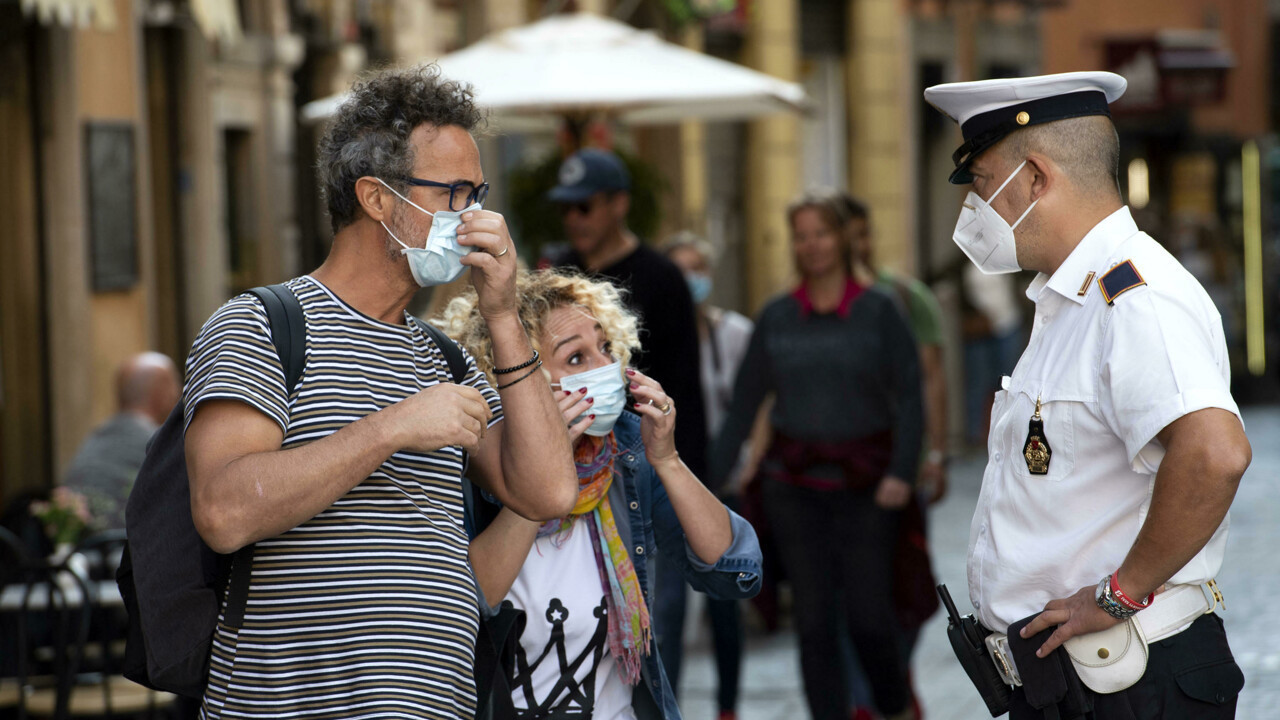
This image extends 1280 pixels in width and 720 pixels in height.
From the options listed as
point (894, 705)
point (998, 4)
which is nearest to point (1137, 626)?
point (894, 705)

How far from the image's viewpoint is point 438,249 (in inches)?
118

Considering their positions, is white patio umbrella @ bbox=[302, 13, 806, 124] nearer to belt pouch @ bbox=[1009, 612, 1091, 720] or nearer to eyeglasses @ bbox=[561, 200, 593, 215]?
eyeglasses @ bbox=[561, 200, 593, 215]

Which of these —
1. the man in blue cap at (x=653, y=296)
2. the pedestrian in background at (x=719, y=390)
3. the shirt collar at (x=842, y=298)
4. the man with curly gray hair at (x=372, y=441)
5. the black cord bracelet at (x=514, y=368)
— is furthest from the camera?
the pedestrian in background at (x=719, y=390)

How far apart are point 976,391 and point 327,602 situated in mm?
14674

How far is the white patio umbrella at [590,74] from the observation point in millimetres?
7934

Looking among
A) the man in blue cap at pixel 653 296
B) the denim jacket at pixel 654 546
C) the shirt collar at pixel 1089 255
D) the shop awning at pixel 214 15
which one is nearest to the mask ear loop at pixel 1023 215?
the shirt collar at pixel 1089 255

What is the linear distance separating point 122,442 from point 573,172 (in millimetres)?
2306

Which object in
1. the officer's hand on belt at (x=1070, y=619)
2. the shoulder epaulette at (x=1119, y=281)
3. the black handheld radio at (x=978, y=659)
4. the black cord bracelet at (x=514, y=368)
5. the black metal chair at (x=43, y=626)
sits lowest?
the black metal chair at (x=43, y=626)

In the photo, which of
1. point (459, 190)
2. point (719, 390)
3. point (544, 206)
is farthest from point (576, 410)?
point (544, 206)

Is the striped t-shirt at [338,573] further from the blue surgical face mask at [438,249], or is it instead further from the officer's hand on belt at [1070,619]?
the officer's hand on belt at [1070,619]

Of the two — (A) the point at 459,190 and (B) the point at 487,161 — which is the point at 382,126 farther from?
(B) the point at 487,161

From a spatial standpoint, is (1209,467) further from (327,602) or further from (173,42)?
(173,42)

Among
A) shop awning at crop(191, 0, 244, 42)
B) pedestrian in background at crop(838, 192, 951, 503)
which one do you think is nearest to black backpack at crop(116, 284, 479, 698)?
pedestrian in background at crop(838, 192, 951, 503)

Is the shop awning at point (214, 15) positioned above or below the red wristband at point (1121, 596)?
above
